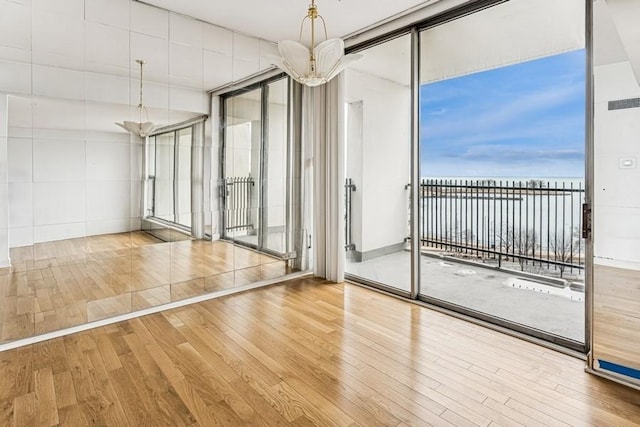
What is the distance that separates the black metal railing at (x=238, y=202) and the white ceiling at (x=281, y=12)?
1.64m

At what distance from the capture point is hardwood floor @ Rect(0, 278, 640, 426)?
195 centimetres

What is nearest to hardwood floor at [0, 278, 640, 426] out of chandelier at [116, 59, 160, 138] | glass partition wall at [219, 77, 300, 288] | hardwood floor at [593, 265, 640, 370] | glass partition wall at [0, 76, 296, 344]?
hardwood floor at [593, 265, 640, 370]

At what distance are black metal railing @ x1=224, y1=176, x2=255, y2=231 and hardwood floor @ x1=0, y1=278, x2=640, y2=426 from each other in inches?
45.5

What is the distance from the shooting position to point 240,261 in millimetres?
4137

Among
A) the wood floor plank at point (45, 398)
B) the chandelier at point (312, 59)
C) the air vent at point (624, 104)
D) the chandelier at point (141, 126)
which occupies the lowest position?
the wood floor plank at point (45, 398)

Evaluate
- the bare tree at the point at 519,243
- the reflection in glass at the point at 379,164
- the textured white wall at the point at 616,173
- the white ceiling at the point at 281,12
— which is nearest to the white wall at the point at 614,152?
the textured white wall at the point at 616,173

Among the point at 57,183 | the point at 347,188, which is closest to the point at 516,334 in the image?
the point at 347,188

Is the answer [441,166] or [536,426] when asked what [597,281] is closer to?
[536,426]

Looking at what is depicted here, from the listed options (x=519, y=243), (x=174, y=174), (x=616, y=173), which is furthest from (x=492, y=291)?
(x=174, y=174)

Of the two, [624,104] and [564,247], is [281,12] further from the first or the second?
[564,247]

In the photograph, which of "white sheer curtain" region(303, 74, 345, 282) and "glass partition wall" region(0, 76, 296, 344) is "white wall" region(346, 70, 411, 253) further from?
"glass partition wall" region(0, 76, 296, 344)

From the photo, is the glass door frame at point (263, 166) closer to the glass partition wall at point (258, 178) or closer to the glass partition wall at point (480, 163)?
the glass partition wall at point (258, 178)

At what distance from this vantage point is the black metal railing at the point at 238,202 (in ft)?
13.0

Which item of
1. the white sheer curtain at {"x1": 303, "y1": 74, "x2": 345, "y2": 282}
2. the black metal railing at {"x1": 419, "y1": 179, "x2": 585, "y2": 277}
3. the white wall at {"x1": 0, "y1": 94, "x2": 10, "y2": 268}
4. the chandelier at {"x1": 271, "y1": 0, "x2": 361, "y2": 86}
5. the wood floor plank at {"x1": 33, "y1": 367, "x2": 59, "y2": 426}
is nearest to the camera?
the wood floor plank at {"x1": 33, "y1": 367, "x2": 59, "y2": 426}
